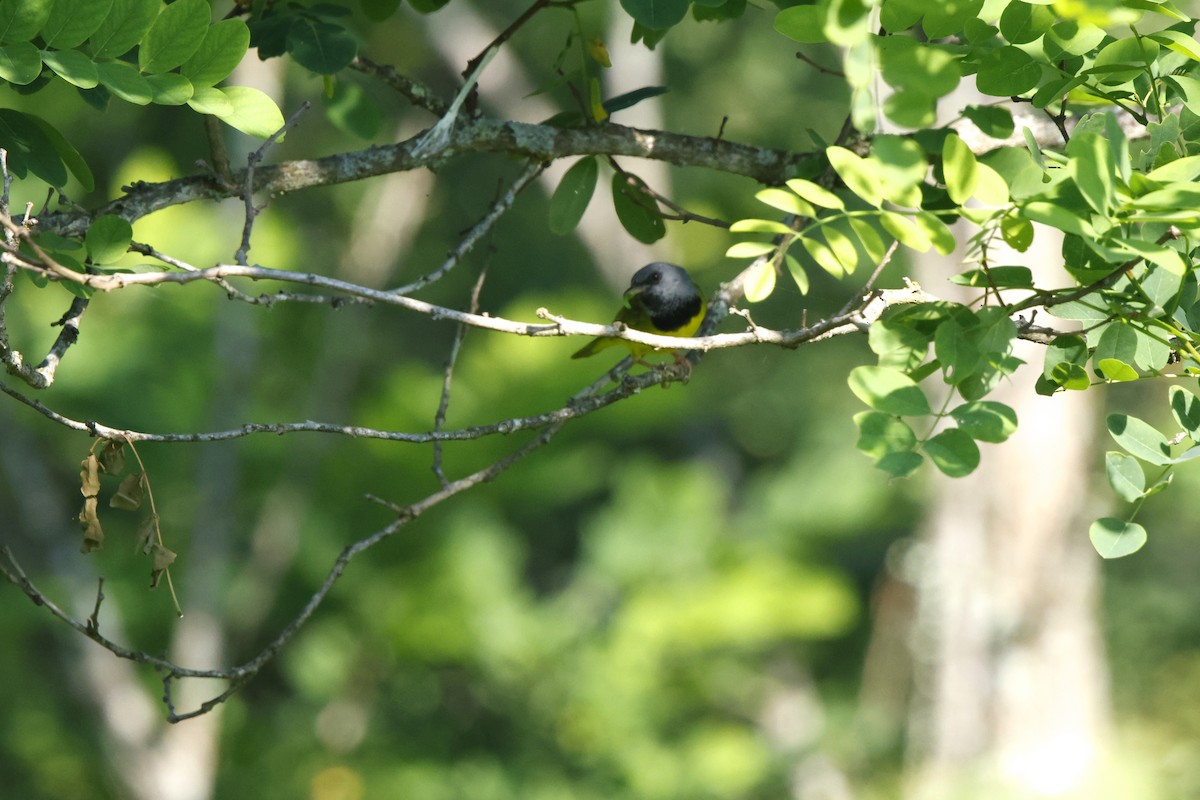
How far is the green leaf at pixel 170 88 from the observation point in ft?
5.07

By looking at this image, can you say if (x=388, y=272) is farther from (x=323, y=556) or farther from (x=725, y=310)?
(x=725, y=310)

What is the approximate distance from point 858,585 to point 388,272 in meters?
9.20

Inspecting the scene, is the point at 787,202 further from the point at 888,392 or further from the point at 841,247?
the point at 888,392

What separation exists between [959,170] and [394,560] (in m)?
6.79

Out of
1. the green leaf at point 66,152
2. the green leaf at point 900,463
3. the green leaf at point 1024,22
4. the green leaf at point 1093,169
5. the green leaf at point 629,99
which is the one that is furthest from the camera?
the green leaf at point 629,99

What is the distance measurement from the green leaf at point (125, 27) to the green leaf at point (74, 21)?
0.02 metres

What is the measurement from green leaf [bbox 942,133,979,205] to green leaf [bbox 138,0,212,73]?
997 millimetres

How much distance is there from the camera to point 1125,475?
1491 millimetres

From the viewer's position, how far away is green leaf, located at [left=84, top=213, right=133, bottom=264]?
5.40ft

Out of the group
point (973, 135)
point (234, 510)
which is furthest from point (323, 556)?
point (973, 135)

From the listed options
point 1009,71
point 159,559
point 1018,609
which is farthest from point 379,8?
point 1018,609

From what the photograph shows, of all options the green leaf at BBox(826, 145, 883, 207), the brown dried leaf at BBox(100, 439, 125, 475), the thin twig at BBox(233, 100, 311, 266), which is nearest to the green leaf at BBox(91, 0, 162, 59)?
the thin twig at BBox(233, 100, 311, 266)

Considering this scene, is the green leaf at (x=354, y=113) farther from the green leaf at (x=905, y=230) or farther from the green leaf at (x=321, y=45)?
the green leaf at (x=905, y=230)

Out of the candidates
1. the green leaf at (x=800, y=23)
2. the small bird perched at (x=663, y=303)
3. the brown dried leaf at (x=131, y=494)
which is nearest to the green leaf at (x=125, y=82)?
the brown dried leaf at (x=131, y=494)
